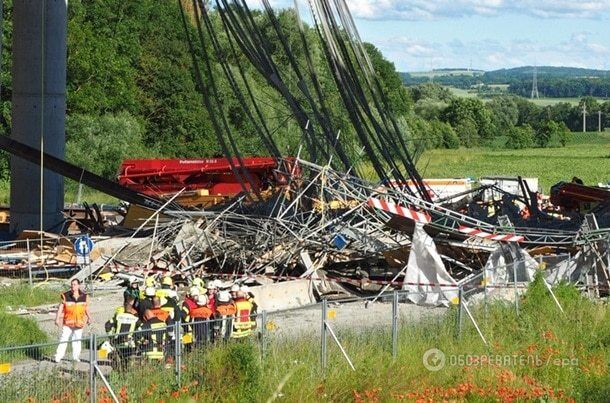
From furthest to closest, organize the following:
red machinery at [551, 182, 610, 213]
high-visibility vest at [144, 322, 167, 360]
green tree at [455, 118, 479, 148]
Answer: green tree at [455, 118, 479, 148]
red machinery at [551, 182, 610, 213]
high-visibility vest at [144, 322, 167, 360]

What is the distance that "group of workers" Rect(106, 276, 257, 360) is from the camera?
625 inches

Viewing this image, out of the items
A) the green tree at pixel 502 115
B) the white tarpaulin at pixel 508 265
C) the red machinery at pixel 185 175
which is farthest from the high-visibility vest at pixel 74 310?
the green tree at pixel 502 115

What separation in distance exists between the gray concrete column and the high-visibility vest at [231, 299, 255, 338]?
1685cm

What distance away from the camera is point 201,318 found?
17828 millimetres

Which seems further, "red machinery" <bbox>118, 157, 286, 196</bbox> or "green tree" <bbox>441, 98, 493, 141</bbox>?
"green tree" <bbox>441, 98, 493, 141</bbox>

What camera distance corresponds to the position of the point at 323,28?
2702 centimetres

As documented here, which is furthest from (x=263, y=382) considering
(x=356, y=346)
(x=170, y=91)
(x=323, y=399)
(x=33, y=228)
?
(x=170, y=91)

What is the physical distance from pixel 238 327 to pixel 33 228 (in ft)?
63.0

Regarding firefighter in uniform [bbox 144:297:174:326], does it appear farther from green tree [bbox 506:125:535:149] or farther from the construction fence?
green tree [bbox 506:125:535:149]

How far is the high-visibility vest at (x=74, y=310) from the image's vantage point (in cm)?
1783

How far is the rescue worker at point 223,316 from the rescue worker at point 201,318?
0.39 feet

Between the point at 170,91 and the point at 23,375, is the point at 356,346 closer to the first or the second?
the point at 23,375

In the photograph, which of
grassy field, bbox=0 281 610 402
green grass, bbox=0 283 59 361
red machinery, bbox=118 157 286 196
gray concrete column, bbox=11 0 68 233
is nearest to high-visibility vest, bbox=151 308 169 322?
grassy field, bbox=0 281 610 402

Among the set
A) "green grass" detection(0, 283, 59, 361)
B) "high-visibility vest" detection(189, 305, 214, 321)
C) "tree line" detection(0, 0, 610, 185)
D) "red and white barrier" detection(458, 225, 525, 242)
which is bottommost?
"green grass" detection(0, 283, 59, 361)
